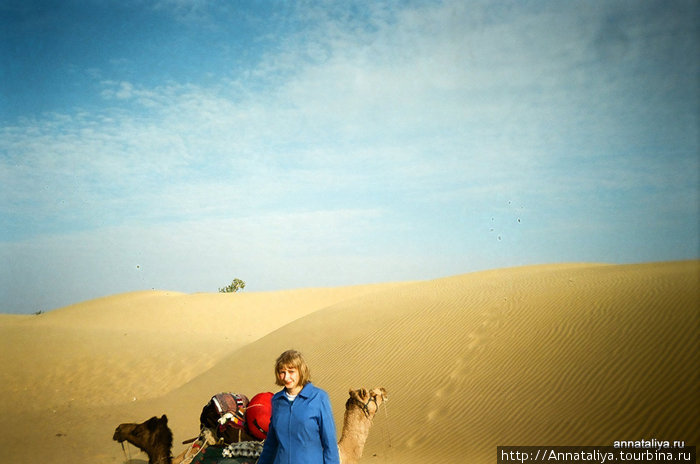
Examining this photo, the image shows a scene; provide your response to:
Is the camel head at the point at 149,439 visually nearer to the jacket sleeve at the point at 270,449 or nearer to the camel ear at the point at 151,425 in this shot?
the camel ear at the point at 151,425

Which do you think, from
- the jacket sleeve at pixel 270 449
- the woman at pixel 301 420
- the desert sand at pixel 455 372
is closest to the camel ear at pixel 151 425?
the desert sand at pixel 455 372

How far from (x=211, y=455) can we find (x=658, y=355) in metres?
9.43

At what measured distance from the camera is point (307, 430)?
4145 mm

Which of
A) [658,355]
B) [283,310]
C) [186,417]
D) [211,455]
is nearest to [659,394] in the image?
[658,355]

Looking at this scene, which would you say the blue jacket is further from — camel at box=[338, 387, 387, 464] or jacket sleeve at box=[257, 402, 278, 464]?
camel at box=[338, 387, 387, 464]

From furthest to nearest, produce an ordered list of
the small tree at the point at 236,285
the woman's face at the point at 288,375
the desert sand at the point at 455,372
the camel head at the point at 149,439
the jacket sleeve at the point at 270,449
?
1. the small tree at the point at 236,285
2. the desert sand at the point at 455,372
3. the camel head at the point at 149,439
4. the jacket sleeve at the point at 270,449
5. the woman's face at the point at 288,375

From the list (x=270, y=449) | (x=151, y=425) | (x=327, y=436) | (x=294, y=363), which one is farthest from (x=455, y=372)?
(x=294, y=363)

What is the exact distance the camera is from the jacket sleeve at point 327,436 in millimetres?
4145

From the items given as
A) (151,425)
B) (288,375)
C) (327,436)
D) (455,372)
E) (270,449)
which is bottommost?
(270,449)

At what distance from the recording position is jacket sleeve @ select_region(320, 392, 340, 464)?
4145 mm

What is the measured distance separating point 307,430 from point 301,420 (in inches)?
3.5

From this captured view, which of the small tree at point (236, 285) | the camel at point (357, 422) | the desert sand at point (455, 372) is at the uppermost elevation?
the small tree at point (236, 285)

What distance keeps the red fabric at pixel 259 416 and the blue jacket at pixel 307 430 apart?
2712mm

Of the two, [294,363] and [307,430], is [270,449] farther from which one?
[294,363]
